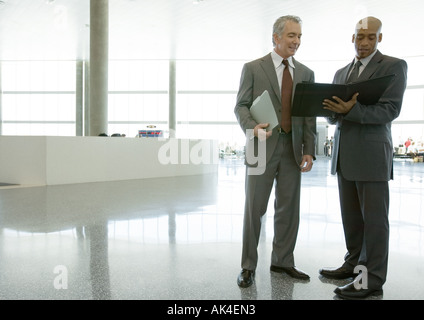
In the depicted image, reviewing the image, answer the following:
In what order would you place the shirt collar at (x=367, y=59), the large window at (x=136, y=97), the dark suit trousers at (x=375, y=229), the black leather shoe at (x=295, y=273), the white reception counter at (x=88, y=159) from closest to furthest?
1. the dark suit trousers at (x=375, y=229)
2. the shirt collar at (x=367, y=59)
3. the black leather shoe at (x=295, y=273)
4. the white reception counter at (x=88, y=159)
5. the large window at (x=136, y=97)

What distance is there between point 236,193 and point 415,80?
2755 cm

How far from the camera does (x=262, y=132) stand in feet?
9.18

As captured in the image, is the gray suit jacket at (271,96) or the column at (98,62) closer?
the gray suit jacket at (271,96)

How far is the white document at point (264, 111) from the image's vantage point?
8.87 ft

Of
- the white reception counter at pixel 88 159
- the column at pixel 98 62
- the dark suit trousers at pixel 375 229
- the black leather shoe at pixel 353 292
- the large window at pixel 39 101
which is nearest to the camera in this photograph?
the black leather shoe at pixel 353 292

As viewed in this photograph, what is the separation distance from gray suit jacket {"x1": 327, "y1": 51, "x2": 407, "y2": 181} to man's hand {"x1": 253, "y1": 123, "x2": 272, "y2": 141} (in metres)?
0.59

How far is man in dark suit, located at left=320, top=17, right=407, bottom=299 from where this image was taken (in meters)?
2.71

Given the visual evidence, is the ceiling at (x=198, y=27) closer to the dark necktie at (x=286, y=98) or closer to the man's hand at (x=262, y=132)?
the dark necktie at (x=286, y=98)

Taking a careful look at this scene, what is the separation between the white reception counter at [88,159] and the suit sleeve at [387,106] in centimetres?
900

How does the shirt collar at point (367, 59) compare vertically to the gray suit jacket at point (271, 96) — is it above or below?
above

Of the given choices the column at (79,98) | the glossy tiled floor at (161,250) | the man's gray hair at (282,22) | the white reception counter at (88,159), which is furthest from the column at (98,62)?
the column at (79,98)

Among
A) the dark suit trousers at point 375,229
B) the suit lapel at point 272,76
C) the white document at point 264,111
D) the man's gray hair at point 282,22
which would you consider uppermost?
the man's gray hair at point 282,22

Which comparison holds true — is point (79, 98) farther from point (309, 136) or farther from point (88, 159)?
point (309, 136)

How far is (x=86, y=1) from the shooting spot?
54.1ft
